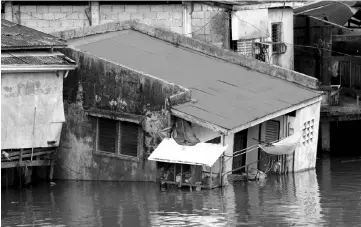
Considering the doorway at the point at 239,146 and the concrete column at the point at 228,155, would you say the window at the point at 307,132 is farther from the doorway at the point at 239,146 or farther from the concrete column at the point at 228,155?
the concrete column at the point at 228,155

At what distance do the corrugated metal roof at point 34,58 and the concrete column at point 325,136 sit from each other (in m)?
9.00

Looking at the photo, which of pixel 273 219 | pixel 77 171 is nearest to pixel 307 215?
pixel 273 219

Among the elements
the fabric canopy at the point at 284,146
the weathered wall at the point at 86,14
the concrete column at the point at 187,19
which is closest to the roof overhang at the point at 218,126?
the fabric canopy at the point at 284,146

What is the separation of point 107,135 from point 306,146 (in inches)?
185

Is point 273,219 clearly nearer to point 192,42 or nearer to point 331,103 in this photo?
point 192,42

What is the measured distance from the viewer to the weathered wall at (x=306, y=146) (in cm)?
2627

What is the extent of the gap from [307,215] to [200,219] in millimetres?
2036

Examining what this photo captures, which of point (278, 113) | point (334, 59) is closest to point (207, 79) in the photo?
point (278, 113)

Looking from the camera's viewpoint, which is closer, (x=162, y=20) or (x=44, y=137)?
(x=44, y=137)

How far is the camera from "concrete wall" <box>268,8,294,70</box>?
3197cm

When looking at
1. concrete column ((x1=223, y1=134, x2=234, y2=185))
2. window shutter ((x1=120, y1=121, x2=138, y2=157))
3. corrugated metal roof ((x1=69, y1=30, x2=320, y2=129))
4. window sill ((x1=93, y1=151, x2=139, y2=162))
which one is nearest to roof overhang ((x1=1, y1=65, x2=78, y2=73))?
corrugated metal roof ((x1=69, y1=30, x2=320, y2=129))

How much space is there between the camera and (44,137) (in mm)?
25141

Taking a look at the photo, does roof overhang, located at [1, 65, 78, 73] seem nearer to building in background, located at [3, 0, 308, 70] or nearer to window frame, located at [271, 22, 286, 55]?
building in background, located at [3, 0, 308, 70]

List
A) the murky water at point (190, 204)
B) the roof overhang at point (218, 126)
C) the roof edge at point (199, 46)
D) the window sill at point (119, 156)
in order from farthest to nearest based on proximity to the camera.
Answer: the roof edge at point (199, 46) < the window sill at point (119, 156) < the roof overhang at point (218, 126) < the murky water at point (190, 204)
